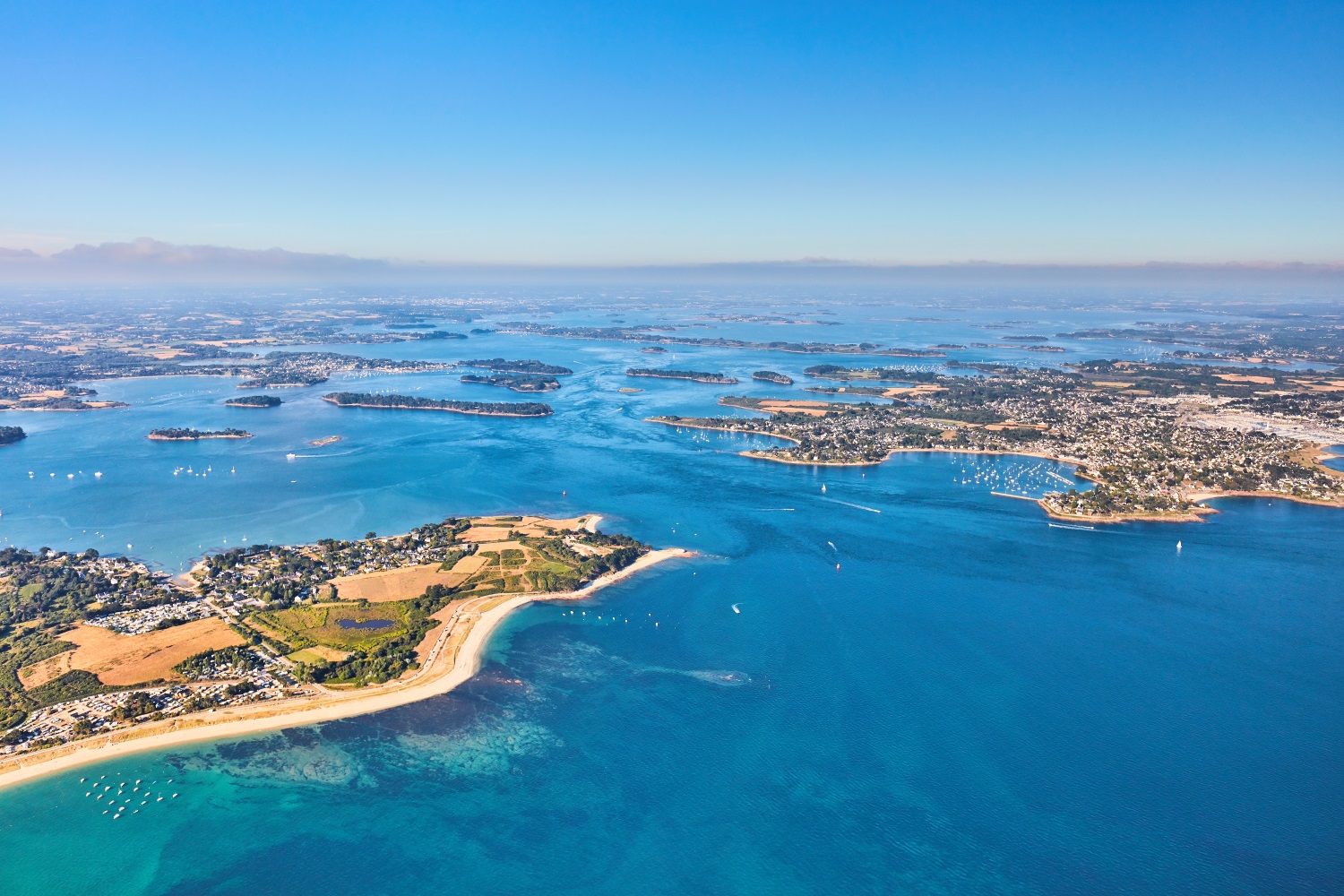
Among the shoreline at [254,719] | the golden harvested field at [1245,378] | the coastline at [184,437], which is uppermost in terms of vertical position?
the golden harvested field at [1245,378]

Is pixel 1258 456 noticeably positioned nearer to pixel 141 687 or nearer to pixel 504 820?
pixel 504 820

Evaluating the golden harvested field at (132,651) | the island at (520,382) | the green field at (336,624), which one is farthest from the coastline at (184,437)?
the green field at (336,624)

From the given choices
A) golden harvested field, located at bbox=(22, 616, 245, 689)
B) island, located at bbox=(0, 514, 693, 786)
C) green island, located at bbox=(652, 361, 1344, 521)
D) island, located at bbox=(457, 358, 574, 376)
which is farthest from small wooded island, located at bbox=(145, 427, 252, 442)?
island, located at bbox=(457, 358, 574, 376)

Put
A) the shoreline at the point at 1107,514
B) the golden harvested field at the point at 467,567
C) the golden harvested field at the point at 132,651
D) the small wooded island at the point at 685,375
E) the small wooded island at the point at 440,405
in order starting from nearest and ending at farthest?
the golden harvested field at the point at 132,651 → the golden harvested field at the point at 467,567 → the shoreline at the point at 1107,514 → the small wooded island at the point at 440,405 → the small wooded island at the point at 685,375

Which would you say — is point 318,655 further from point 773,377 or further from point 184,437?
point 773,377

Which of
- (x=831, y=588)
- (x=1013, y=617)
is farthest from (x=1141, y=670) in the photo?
(x=831, y=588)

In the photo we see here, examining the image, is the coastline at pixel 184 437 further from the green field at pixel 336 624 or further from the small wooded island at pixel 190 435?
the green field at pixel 336 624

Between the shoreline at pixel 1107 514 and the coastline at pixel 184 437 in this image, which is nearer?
the shoreline at pixel 1107 514

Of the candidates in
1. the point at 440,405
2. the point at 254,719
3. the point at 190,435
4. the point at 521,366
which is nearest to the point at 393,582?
the point at 254,719
